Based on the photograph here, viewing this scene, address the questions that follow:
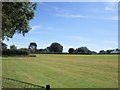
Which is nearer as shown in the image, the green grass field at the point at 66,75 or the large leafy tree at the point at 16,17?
the large leafy tree at the point at 16,17

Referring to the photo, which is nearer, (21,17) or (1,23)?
(1,23)

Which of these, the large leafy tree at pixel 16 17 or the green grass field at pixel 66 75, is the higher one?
the large leafy tree at pixel 16 17

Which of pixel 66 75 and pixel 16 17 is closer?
pixel 16 17

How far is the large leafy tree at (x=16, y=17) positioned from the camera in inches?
861

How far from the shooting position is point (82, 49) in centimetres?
18925

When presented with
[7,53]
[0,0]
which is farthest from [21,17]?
[7,53]

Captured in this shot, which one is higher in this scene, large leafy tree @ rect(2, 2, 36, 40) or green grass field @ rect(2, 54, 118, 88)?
large leafy tree @ rect(2, 2, 36, 40)

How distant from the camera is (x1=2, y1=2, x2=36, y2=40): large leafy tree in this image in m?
21.9

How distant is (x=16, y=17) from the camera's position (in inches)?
937

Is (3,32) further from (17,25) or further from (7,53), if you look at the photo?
(7,53)

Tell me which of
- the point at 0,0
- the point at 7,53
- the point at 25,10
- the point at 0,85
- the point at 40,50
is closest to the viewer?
the point at 0,85

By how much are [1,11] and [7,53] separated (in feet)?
324

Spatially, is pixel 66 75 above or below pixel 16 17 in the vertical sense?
below

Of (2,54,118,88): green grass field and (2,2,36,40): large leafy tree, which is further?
(2,54,118,88): green grass field
